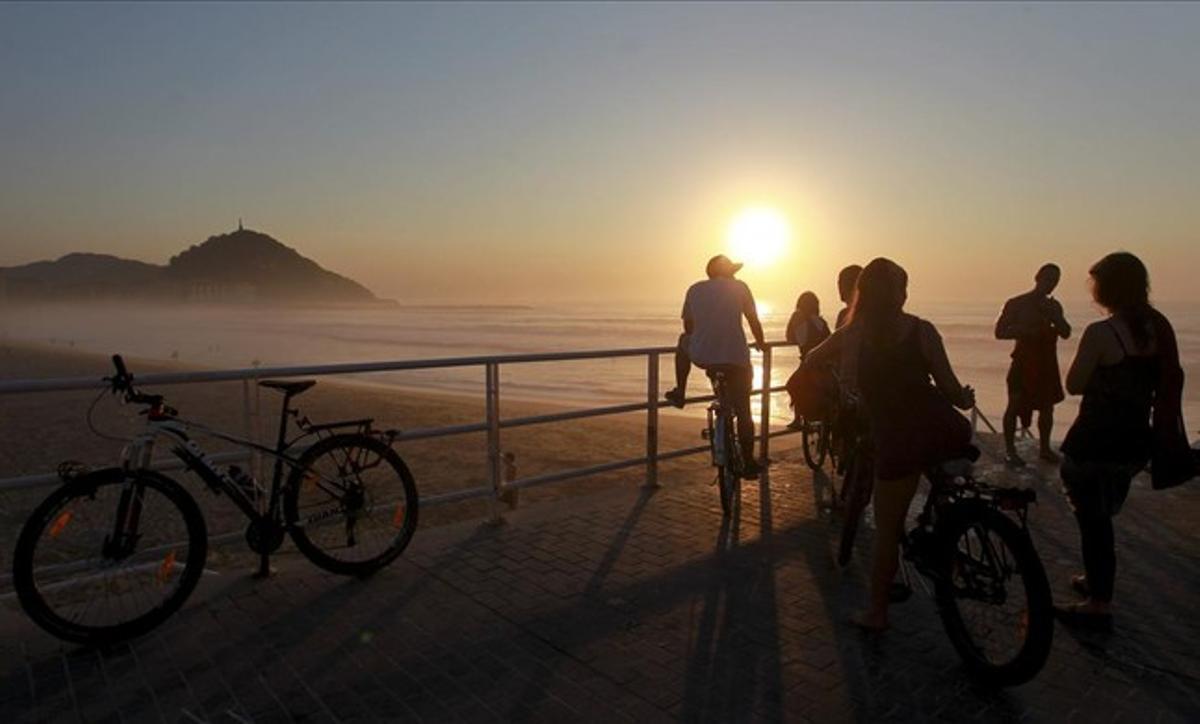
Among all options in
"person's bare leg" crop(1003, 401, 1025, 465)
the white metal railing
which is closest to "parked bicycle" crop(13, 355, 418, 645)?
the white metal railing

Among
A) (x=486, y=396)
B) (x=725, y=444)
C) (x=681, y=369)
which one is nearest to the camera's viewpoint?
(x=486, y=396)

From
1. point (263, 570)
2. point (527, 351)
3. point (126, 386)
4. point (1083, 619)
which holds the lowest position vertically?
point (527, 351)

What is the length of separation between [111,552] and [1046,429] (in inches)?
321

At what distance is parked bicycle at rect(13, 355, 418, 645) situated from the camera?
358cm

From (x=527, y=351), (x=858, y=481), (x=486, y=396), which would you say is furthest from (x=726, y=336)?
(x=527, y=351)

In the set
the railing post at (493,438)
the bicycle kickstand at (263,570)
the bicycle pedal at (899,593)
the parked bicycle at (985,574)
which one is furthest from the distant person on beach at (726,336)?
the bicycle kickstand at (263,570)

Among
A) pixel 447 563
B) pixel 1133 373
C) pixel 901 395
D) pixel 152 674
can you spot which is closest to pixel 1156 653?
pixel 1133 373

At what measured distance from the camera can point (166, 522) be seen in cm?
377

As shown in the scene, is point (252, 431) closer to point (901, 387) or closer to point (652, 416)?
point (652, 416)

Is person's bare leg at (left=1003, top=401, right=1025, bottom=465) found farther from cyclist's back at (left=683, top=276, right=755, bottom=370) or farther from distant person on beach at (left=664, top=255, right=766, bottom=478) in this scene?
cyclist's back at (left=683, top=276, right=755, bottom=370)

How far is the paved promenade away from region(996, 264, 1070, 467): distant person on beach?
8.67 feet

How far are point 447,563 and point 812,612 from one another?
2218 millimetres

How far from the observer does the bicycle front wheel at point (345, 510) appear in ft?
14.6

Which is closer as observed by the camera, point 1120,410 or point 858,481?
point 1120,410
